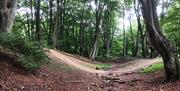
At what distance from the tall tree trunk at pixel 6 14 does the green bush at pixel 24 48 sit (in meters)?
1.51

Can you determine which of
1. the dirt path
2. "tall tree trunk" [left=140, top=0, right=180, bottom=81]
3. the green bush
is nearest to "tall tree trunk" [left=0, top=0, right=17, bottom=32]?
the green bush

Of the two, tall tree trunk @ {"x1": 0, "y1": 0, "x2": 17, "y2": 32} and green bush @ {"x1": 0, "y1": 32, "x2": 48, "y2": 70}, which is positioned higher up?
tall tree trunk @ {"x1": 0, "y1": 0, "x2": 17, "y2": 32}

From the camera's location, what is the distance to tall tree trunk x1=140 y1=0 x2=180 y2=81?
11.6 m

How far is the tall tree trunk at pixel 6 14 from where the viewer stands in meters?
12.4

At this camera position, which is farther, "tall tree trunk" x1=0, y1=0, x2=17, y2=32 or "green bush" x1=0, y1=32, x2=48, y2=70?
"tall tree trunk" x1=0, y1=0, x2=17, y2=32

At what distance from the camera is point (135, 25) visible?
58750mm

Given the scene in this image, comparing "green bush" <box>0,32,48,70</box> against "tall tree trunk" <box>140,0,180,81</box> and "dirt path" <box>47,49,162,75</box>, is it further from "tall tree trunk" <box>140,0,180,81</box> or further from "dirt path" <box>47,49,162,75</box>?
"dirt path" <box>47,49,162,75</box>

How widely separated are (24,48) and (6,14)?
2.47 meters

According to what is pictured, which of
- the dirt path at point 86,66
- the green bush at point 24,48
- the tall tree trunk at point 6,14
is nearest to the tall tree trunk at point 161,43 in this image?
the green bush at point 24,48

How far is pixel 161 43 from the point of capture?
11.8 meters

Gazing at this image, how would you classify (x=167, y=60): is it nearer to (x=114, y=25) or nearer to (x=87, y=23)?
(x=87, y=23)

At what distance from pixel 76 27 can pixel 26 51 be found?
117 ft

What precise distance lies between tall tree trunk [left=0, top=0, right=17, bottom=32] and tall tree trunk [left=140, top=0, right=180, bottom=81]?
5.68 metres

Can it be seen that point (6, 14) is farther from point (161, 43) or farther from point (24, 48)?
point (161, 43)
